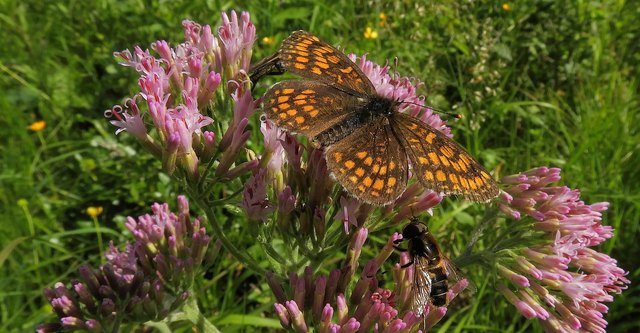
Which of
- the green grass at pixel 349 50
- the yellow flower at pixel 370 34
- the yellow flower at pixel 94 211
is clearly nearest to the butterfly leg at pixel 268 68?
the green grass at pixel 349 50

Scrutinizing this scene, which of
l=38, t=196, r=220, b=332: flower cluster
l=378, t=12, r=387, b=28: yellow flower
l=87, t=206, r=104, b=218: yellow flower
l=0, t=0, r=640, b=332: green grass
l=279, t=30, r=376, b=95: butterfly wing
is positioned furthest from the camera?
l=378, t=12, r=387, b=28: yellow flower

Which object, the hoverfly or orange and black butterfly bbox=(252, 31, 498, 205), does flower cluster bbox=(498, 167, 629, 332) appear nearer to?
the hoverfly

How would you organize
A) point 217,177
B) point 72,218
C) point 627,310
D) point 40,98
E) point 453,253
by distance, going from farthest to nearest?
point 40,98, point 72,218, point 453,253, point 627,310, point 217,177

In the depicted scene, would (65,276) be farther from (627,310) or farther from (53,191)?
(627,310)

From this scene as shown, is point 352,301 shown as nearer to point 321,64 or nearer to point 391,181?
point 391,181

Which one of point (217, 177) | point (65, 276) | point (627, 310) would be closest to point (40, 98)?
point (65, 276)

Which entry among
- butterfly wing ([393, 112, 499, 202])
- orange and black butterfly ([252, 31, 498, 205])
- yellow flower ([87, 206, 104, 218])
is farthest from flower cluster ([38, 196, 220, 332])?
yellow flower ([87, 206, 104, 218])
